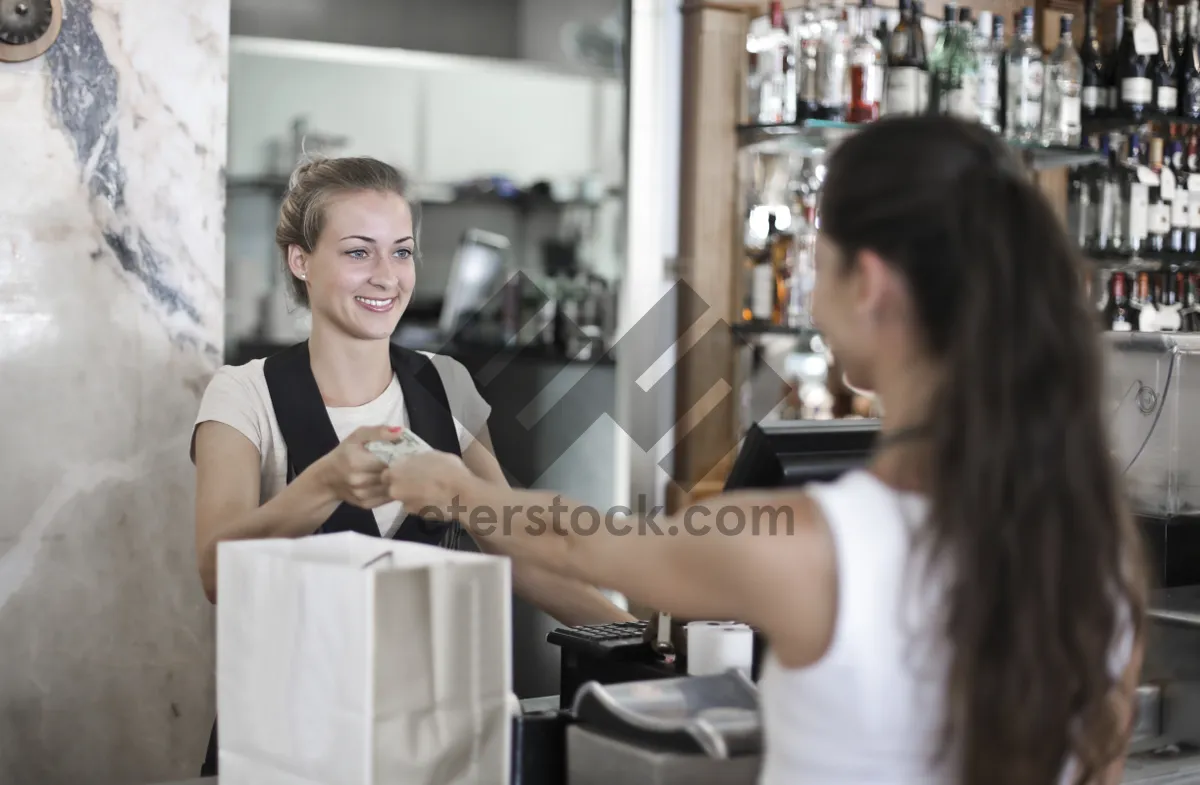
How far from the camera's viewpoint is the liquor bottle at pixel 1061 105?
10.9 feet

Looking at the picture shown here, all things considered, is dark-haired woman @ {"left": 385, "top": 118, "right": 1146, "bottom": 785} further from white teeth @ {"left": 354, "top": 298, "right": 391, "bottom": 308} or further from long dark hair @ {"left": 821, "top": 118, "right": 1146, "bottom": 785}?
white teeth @ {"left": 354, "top": 298, "right": 391, "bottom": 308}

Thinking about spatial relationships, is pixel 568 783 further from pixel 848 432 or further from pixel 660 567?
pixel 848 432

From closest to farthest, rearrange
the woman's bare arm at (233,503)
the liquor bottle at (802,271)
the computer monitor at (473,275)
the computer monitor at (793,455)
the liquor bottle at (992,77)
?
the computer monitor at (793,455) → the woman's bare arm at (233,503) → the liquor bottle at (802,271) → the liquor bottle at (992,77) → the computer monitor at (473,275)

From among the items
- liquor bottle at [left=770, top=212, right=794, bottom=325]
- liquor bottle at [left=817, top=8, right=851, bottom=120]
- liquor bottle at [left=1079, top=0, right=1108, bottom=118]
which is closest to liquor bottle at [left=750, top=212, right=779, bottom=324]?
liquor bottle at [left=770, top=212, right=794, bottom=325]

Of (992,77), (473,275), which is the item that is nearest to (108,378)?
(473,275)

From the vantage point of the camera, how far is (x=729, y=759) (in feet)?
3.56

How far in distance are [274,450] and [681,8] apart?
1.77m

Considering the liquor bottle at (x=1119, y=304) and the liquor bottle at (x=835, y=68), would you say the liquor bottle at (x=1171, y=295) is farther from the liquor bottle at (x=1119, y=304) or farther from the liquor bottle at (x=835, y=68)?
the liquor bottle at (x=835, y=68)

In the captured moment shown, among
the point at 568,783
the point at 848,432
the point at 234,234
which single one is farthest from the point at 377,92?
the point at 568,783

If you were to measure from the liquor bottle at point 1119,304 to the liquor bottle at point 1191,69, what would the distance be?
1.59 feet

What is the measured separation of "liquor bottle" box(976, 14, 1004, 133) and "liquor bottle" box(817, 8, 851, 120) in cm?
40

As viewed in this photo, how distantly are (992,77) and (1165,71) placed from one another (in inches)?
28.4

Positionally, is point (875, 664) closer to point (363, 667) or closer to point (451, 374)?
point (363, 667)

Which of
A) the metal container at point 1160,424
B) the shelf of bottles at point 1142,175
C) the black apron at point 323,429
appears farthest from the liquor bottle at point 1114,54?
the black apron at point 323,429
